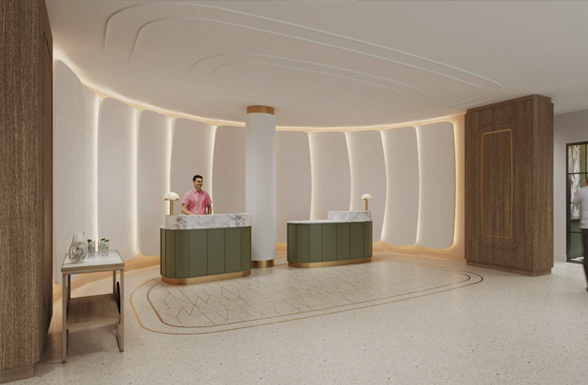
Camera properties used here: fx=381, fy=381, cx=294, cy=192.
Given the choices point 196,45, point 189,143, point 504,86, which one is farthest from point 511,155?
point 189,143

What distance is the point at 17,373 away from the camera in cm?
295

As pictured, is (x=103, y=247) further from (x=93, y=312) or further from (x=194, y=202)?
(x=194, y=202)

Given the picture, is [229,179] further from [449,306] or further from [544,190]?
[544,190]

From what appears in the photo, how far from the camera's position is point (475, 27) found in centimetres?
411

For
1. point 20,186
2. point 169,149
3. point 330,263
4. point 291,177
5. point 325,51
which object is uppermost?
point 325,51

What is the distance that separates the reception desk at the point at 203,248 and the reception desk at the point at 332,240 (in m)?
1.33

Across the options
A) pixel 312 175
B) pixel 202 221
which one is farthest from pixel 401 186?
pixel 202 221

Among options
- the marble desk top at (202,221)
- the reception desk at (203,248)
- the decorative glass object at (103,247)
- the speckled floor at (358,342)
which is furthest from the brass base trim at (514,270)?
the decorative glass object at (103,247)

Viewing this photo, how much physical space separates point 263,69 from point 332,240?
4.08 meters

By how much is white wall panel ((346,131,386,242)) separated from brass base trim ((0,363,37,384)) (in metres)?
8.33

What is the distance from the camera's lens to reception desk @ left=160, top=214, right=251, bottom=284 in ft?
20.5

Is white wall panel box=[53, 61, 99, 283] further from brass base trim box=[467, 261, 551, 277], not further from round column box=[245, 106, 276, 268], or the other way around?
brass base trim box=[467, 261, 551, 277]

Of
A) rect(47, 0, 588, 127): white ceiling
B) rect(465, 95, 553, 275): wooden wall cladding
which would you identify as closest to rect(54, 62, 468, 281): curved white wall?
rect(47, 0, 588, 127): white ceiling

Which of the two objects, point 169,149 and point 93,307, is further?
point 169,149
